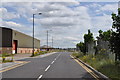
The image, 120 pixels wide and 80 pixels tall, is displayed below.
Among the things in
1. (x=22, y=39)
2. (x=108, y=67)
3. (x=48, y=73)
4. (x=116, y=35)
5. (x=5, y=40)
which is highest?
(x=22, y=39)

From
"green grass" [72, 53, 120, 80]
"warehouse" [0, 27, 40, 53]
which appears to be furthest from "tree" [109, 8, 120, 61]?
"warehouse" [0, 27, 40, 53]

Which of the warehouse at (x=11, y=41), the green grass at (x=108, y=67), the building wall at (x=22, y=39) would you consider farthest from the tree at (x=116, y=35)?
the building wall at (x=22, y=39)

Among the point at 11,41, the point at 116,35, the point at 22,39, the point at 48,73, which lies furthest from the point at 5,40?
the point at 116,35

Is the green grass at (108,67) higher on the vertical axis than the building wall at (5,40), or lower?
lower

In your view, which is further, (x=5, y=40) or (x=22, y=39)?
(x=22, y=39)

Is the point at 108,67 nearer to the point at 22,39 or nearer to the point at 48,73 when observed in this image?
the point at 48,73

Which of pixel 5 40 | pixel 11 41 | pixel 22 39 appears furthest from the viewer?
pixel 22 39

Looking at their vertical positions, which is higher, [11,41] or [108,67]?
[11,41]

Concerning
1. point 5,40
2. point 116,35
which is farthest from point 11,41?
point 116,35

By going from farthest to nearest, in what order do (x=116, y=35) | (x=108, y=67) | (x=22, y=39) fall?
(x=22, y=39), (x=108, y=67), (x=116, y=35)

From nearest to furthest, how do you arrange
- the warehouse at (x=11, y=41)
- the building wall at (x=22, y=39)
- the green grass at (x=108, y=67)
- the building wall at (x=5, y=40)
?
the green grass at (x=108, y=67), the building wall at (x=5, y=40), the warehouse at (x=11, y=41), the building wall at (x=22, y=39)

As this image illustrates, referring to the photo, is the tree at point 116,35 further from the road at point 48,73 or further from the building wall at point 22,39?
the building wall at point 22,39

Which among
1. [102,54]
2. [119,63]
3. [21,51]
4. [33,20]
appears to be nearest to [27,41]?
[21,51]

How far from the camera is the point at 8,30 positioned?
62.1 meters
